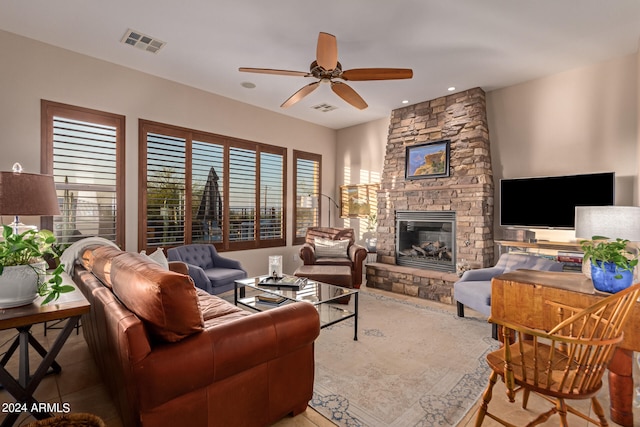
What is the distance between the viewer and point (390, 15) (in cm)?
289

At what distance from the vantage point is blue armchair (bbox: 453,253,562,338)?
3084 mm

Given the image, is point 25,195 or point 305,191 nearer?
point 25,195

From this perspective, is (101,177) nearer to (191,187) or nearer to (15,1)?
(191,187)

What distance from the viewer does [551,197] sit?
394 cm

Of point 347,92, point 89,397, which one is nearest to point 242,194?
point 347,92

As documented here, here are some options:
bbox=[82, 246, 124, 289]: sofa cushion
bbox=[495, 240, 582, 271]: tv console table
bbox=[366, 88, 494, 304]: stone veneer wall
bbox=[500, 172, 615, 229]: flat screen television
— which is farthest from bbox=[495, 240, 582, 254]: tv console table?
bbox=[82, 246, 124, 289]: sofa cushion

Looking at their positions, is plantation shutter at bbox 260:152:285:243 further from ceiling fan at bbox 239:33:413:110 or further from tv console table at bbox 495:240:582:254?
tv console table at bbox 495:240:582:254

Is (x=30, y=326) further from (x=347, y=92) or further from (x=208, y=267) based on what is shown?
(x=347, y=92)

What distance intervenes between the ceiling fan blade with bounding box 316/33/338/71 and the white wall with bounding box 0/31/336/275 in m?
2.58

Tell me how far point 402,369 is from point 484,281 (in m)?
1.63

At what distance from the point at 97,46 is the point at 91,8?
2.56 feet

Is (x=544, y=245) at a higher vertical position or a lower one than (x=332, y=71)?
lower

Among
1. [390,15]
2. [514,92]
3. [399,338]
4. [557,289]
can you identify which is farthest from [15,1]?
[514,92]

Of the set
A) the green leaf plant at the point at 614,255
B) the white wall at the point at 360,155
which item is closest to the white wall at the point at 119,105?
the white wall at the point at 360,155
